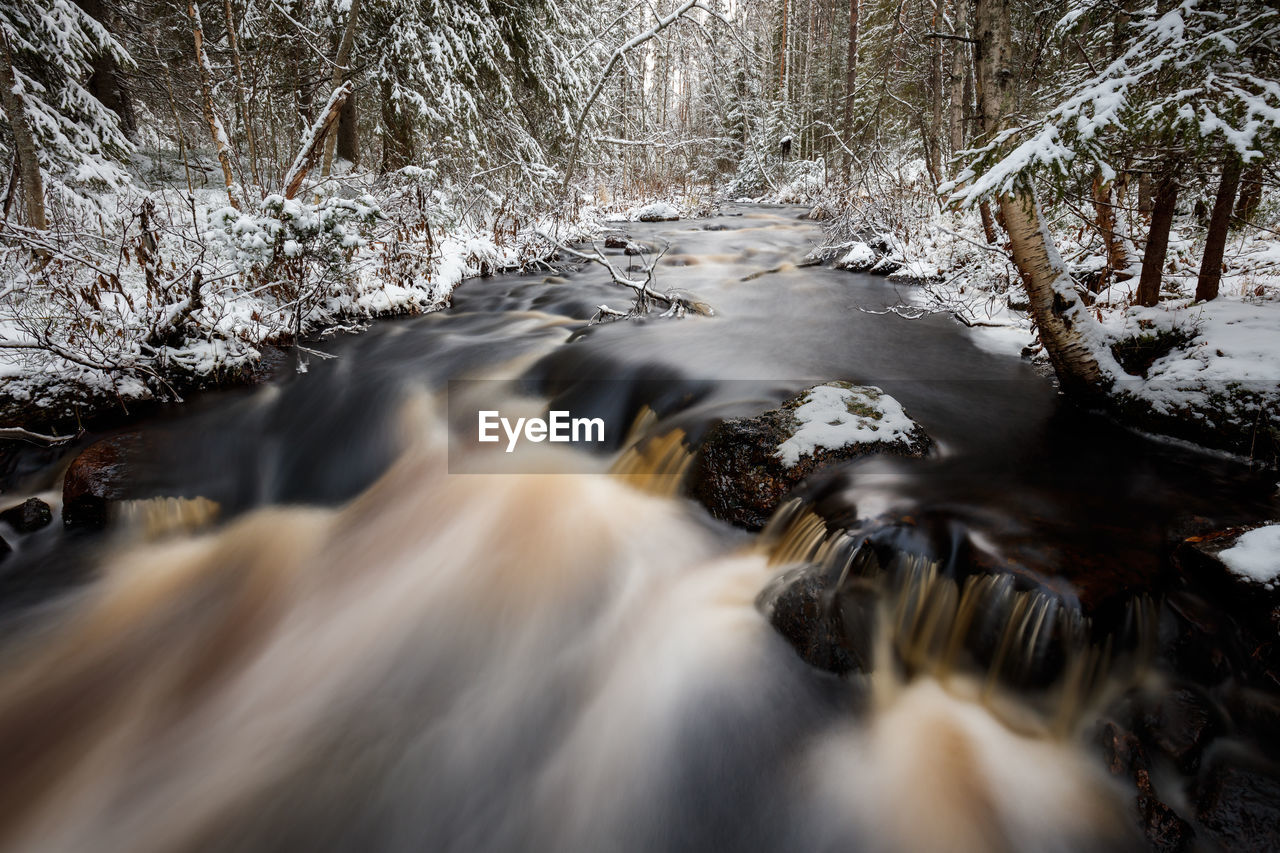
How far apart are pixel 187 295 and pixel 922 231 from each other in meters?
10.4

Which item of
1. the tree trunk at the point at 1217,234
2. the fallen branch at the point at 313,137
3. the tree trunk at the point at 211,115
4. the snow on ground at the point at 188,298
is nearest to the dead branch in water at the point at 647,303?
the snow on ground at the point at 188,298

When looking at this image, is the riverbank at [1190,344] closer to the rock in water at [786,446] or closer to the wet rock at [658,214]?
the rock in water at [786,446]

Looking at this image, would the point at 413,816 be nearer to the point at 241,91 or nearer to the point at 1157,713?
the point at 1157,713

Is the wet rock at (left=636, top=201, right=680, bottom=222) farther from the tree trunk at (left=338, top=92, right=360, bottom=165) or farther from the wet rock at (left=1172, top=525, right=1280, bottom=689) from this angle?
the wet rock at (left=1172, top=525, right=1280, bottom=689)

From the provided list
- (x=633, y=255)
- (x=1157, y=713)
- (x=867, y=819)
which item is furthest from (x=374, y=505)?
(x=633, y=255)

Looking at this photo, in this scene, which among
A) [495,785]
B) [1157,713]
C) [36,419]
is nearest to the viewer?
[1157,713]

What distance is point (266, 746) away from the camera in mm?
2713

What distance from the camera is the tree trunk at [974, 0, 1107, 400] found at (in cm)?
402

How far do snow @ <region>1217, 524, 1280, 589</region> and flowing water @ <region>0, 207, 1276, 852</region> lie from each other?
0.29m

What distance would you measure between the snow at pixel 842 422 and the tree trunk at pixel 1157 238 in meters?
2.41

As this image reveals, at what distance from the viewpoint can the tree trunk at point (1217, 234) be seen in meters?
3.71

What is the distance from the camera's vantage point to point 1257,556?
2.29 meters

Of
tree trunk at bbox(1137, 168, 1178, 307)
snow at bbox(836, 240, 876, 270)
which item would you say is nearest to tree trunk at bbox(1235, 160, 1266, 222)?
tree trunk at bbox(1137, 168, 1178, 307)

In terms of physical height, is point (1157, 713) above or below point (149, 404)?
below
